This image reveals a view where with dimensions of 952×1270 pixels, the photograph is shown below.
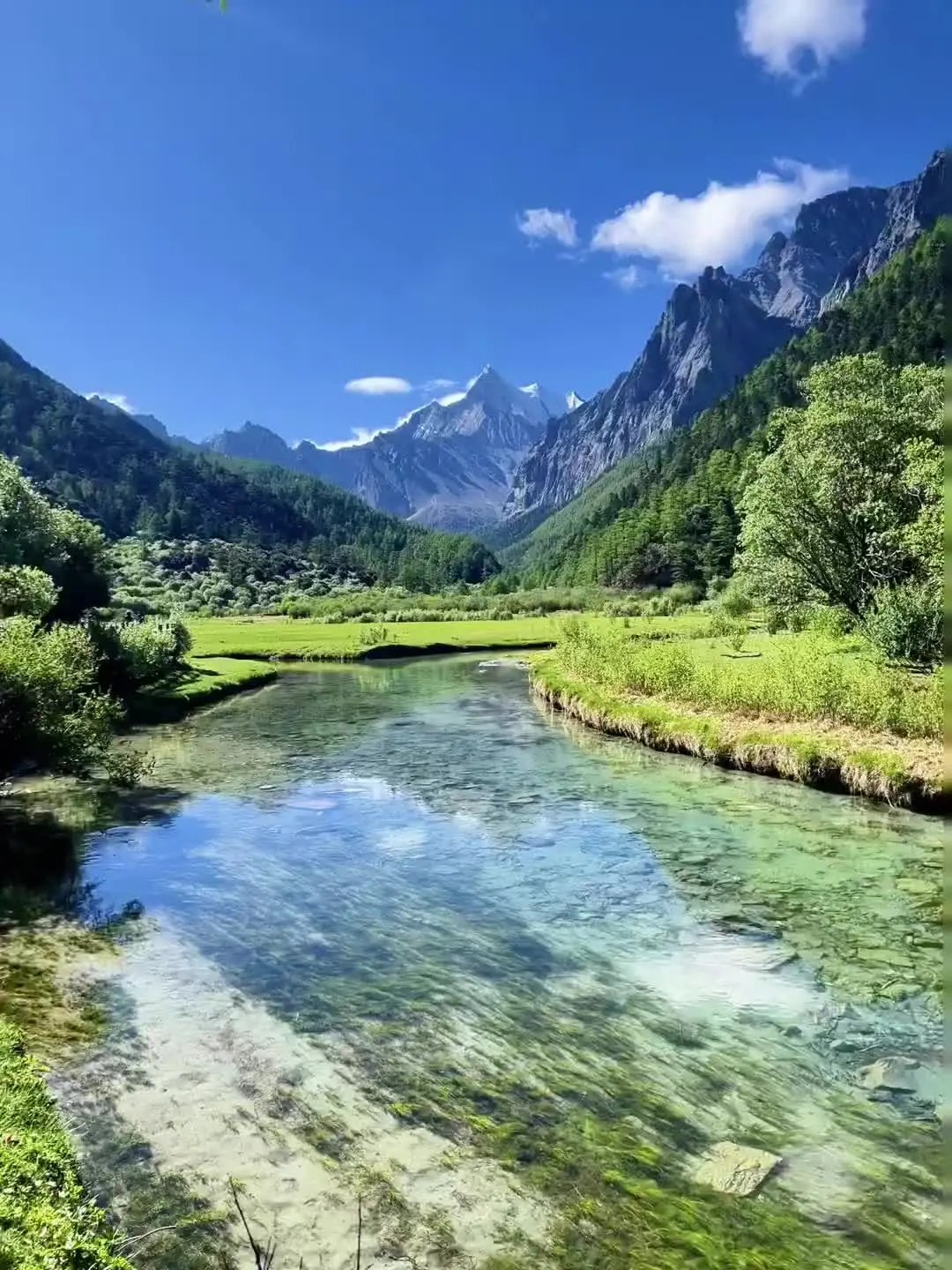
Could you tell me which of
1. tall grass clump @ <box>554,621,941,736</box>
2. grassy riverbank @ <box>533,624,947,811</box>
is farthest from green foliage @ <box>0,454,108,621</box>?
tall grass clump @ <box>554,621,941,736</box>

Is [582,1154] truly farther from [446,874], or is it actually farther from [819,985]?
[446,874]

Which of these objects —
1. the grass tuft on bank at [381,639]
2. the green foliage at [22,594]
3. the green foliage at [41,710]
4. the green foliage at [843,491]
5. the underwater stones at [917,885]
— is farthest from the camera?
the grass tuft on bank at [381,639]

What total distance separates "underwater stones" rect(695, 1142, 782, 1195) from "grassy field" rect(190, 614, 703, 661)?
73374 millimetres

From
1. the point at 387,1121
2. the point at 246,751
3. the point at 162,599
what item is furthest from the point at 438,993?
the point at 162,599

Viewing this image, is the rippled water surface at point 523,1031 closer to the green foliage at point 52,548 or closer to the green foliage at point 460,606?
the green foliage at point 52,548

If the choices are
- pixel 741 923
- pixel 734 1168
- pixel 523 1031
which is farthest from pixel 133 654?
pixel 734 1168

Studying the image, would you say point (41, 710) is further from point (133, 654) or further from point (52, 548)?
point (52, 548)

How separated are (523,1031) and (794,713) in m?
23.9

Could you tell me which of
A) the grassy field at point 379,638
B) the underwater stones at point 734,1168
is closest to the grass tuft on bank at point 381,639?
the grassy field at point 379,638

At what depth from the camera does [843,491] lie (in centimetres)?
5028

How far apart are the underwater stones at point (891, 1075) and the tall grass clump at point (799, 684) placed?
58.0 ft

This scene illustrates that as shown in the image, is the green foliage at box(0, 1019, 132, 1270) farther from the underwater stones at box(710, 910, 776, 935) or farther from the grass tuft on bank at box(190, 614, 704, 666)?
the grass tuft on bank at box(190, 614, 704, 666)

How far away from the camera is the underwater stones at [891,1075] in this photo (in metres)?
11.9

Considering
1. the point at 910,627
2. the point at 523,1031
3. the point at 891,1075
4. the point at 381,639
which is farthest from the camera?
the point at 381,639
